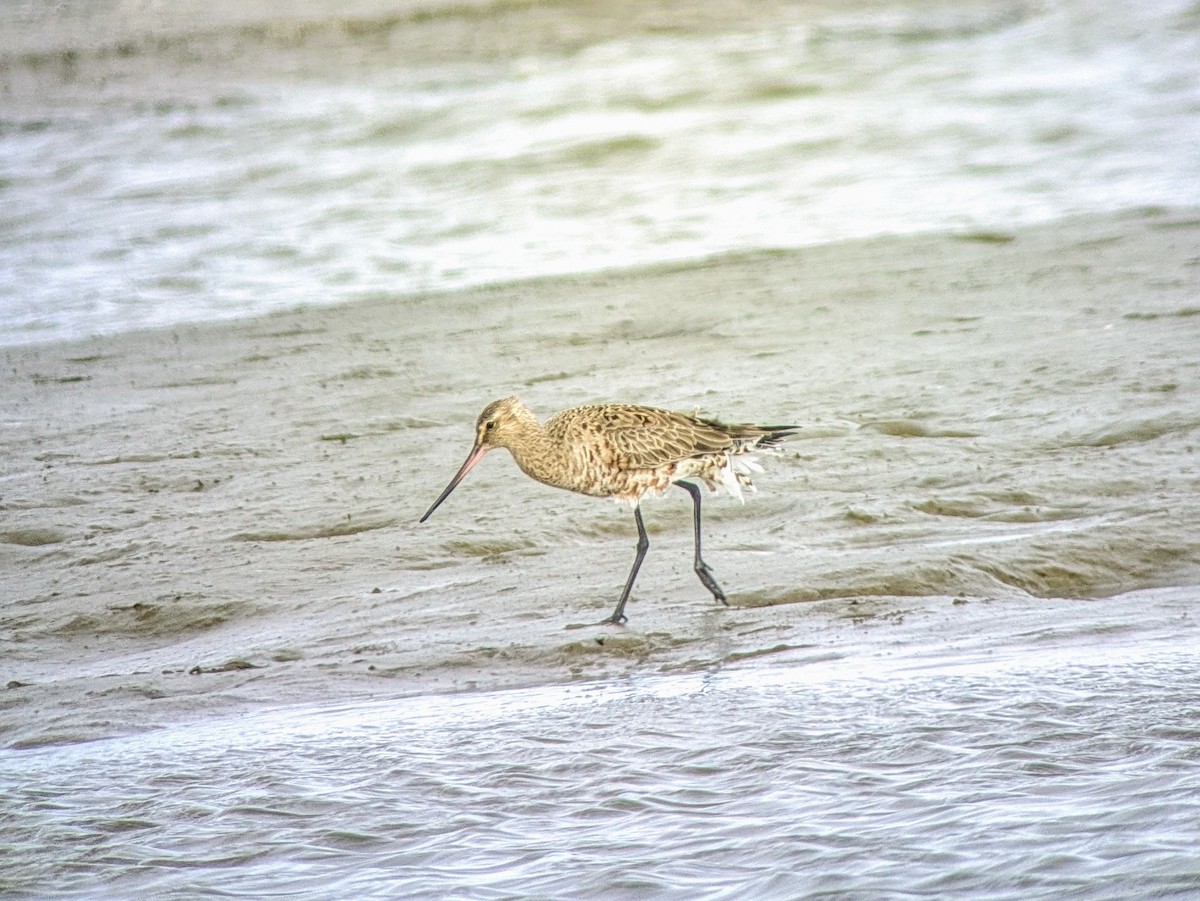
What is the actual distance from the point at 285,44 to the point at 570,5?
354 cm

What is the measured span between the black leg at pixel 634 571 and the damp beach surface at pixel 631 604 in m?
0.11

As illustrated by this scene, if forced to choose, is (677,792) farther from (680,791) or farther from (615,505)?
(615,505)

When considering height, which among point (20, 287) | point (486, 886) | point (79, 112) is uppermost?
point (79, 112)

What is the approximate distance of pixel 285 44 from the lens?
2127cm

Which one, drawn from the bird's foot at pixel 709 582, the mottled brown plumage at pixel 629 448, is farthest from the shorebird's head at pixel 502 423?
the bird's foot at pixel 709 582

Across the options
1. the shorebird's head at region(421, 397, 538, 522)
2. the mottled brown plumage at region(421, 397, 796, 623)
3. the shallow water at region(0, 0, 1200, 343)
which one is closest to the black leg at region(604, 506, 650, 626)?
the mottled brown plumage at region(421, 397, 796, 623)

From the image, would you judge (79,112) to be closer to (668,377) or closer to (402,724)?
(668,377)

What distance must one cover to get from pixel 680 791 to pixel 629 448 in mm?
2163

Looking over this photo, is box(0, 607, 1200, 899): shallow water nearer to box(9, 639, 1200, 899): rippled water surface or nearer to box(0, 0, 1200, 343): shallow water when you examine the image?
box(9, 639, 1200, 899): rippled water surface

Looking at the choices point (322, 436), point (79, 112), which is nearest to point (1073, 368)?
point (322, 436)

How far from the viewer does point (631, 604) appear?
22.6 ft

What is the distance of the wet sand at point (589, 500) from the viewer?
643 cm

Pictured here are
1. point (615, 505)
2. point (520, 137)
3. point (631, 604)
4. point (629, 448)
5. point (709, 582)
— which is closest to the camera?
point (709, 582)

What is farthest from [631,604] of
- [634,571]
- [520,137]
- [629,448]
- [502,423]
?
[520,137]
